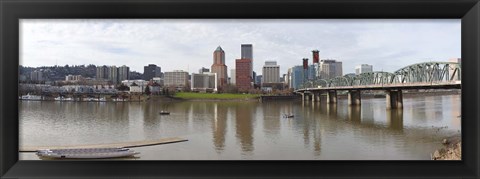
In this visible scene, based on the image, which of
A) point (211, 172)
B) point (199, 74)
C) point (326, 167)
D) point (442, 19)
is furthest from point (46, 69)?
point (442, 19)

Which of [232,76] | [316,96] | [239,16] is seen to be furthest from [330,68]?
[239,16]

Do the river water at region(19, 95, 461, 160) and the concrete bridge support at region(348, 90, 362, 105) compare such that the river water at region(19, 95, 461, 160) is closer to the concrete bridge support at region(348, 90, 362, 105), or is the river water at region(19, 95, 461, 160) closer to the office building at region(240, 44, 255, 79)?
the office building at region(240, 44, 255, 79)

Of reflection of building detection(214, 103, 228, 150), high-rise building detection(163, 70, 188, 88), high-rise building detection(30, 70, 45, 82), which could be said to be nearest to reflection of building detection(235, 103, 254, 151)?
reflection of building detection(214, 103, 228, 150)

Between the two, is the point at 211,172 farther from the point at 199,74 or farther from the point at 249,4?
the point at 199,74

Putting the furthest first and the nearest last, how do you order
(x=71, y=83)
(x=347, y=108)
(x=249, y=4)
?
(x=347, y=108), (x=71, y=83), (x=249, y=4)

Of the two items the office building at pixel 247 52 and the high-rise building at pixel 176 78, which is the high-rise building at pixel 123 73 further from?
the office building at pixel 247 52

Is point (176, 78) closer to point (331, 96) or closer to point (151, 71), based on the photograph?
point (151, 71)

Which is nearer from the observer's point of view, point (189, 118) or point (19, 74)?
point (19, 74)
